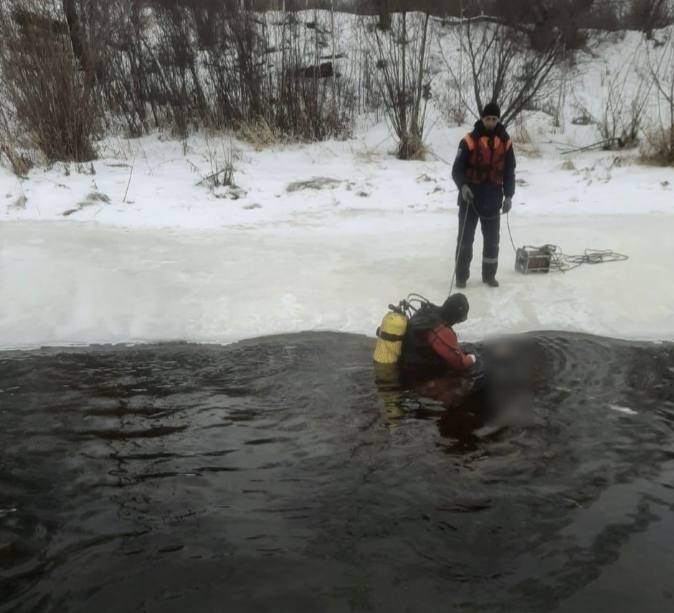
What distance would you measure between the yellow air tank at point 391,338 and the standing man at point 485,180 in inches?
76.2

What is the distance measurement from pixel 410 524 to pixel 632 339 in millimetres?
3412

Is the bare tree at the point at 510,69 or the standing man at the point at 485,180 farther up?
the bare tree at the point at 510,69

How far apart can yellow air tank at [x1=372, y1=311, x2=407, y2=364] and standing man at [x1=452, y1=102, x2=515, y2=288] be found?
194cm

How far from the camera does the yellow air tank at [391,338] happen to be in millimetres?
4836

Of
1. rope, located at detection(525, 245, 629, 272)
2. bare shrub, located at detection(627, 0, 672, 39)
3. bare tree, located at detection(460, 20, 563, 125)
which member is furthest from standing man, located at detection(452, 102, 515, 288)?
bare shrub, located at detection(627, 0, 672, 39)

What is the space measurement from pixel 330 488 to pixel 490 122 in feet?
12.9

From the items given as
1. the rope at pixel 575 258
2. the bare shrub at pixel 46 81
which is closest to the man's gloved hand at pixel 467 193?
the rope at pixel 575 258

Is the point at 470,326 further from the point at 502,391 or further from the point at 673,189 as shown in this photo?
the point at 673,189

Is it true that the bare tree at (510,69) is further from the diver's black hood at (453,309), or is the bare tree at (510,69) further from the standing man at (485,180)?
the diver's black hood at (453,309)

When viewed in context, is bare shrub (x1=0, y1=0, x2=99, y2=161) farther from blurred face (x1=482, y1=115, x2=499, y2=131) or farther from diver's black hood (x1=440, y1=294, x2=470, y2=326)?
diver's black hood (x1=440, y1=294, x2=470, y2=326)

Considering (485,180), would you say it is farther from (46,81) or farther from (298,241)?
(46,81)

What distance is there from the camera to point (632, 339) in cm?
568

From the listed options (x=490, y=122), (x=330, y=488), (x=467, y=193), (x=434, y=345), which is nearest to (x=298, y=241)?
(x=467, y=193)

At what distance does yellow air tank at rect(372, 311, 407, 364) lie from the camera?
4836 millimetres
